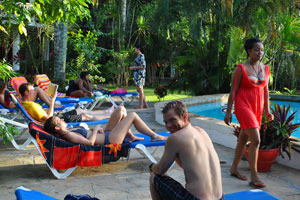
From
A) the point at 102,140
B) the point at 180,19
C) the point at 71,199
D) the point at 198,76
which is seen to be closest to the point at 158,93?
the point at 198,76

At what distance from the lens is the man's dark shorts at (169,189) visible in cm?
254

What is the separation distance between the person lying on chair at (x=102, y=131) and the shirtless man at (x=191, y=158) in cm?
210

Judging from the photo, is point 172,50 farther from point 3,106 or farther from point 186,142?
point 186,142

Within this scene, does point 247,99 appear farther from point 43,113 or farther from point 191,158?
point 43,113

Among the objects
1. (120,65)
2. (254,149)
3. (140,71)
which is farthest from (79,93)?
(120,65)

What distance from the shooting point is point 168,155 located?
2580mm

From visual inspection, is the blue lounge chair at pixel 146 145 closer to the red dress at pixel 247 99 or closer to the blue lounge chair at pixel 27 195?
the red dress at pixel 247 99

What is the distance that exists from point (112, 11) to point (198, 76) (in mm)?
6796

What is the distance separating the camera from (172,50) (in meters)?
16.3

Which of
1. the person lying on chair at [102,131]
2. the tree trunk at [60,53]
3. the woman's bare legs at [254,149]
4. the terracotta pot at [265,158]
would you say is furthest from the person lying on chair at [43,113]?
the tree trunk at [60,53]

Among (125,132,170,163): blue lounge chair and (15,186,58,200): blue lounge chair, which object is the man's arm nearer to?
(15,186,58,200): blue lounge chair


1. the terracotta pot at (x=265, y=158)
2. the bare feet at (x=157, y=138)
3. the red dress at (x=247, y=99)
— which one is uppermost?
the red dress at (x=247, y=99)

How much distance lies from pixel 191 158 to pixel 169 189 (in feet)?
1.15

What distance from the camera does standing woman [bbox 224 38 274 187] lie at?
4.12 metres
